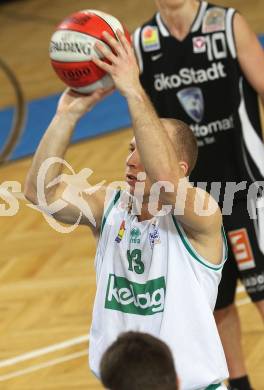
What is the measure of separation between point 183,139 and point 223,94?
1223mm

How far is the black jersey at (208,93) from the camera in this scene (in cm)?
536

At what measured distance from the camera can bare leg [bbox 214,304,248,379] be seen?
5.71m

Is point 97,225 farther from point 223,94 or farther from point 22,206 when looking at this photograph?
point 22,206

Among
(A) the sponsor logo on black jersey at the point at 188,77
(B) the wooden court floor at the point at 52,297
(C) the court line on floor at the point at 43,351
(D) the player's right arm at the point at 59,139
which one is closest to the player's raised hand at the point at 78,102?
(D) the player's right arm at the point at 59,139

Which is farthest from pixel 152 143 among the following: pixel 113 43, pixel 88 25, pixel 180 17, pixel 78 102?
pixel 180 17

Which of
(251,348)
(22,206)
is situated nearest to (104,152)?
(22,206)

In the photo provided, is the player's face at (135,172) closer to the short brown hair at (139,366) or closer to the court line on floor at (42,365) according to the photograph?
the short brown hair at (139,366)

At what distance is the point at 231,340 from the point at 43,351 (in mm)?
1409

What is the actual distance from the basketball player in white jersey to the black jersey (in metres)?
1.14

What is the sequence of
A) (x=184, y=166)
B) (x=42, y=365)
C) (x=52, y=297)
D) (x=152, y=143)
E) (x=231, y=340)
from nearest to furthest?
(x=152, y=143), (x=184, y=166), (x=231, y=340), (x=42, y=365), (x=52, y=297)

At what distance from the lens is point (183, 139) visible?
4.23 meters

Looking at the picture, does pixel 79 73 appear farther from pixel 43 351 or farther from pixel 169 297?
pixel 43 351

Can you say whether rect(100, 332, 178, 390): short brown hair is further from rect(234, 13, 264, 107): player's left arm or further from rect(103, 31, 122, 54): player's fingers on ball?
rect(234, 13, 264, 107): player's left arm

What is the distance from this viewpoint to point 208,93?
213 inches
